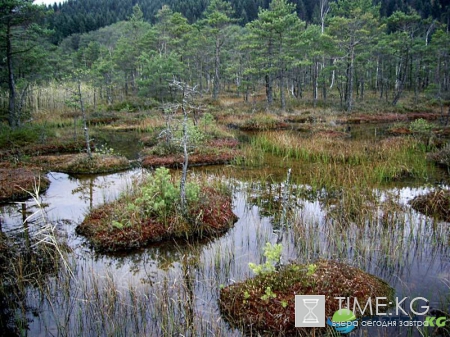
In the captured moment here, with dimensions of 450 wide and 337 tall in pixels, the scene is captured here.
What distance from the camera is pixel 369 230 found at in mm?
7570

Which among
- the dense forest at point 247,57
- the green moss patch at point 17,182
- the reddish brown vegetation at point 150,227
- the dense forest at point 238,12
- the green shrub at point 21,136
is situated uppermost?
the dense forest at point 238,12

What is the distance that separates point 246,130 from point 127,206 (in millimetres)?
17420

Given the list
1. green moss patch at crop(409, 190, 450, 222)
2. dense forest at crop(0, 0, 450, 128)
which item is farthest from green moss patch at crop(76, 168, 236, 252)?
dense forest at crop(0, 0, 450, 128)

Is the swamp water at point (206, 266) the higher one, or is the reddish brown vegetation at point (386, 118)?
the reddish brown vegetation at point (386, 118)

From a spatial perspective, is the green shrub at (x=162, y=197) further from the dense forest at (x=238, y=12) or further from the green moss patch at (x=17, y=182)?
the dense forest at (x=238, y=12)

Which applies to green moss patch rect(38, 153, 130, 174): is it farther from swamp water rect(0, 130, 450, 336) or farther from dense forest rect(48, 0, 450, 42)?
dense forest rect(48, 0, 450, 42)

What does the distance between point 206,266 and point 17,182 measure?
26.8 ft

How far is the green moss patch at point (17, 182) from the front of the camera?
1059 centimetres
